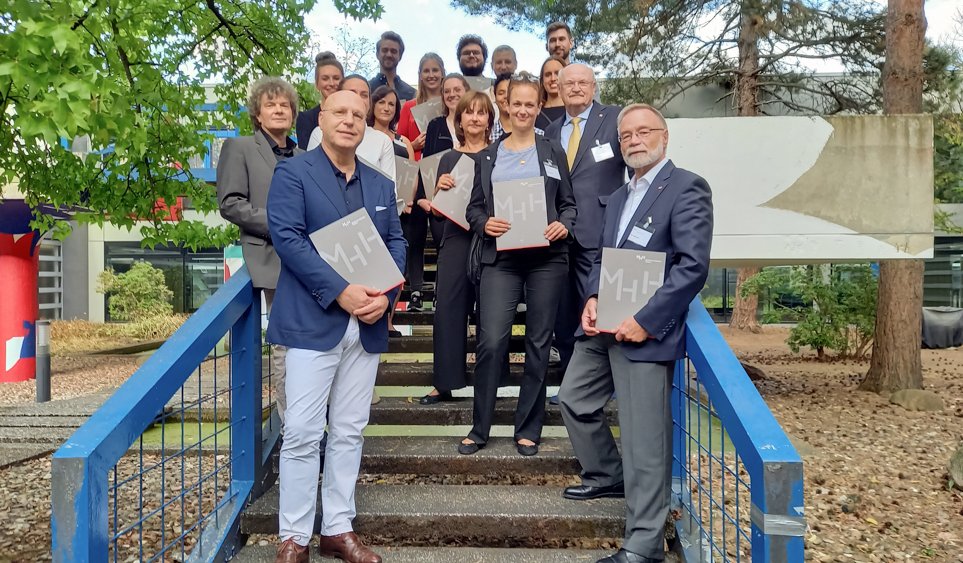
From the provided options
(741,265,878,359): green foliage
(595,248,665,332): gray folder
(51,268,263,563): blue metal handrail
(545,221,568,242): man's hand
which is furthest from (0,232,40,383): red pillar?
(741,265,878,359): green foliage

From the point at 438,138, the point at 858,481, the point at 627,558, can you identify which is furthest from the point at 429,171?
the point at 858,481

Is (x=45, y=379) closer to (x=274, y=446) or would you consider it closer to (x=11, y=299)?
(x=11, y=299)

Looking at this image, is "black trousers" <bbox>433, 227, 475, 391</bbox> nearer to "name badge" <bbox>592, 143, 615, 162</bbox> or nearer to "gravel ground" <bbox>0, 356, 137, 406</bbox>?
"name badge" <bbox>592, 143, 615, 162</bbox>

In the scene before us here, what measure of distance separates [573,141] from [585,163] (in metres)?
0.18

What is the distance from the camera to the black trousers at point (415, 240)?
5016mm

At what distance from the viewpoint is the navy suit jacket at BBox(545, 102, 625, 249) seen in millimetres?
3648

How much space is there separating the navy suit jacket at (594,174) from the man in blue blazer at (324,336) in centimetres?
117

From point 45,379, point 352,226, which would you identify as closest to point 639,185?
point 352,226

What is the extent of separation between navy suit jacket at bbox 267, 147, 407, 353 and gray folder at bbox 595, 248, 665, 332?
0.92 m

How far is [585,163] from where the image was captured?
3.74 meters

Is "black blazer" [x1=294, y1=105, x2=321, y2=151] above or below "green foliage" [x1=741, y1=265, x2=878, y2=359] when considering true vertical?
above

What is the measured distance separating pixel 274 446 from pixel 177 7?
15.6ft

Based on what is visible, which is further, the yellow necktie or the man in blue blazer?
the yellow necktie

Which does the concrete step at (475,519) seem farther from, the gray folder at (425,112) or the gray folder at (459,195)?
the gray folder at (425,112)
